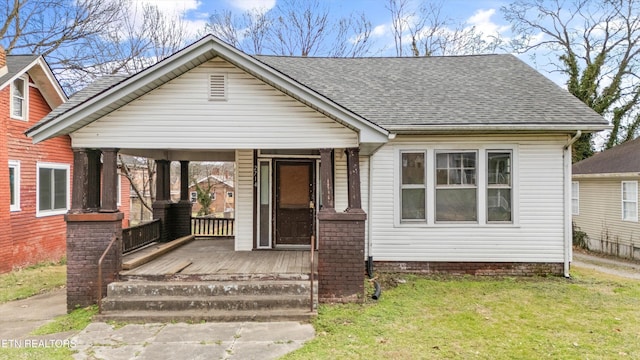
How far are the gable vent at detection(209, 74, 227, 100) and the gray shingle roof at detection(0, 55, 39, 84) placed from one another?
7.37 meters

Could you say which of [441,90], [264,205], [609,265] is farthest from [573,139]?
[264,205]

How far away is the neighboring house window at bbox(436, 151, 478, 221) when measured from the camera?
26.0ft

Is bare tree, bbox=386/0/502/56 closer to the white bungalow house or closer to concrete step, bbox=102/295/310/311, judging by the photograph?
the white bungalow house

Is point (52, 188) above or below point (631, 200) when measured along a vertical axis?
above

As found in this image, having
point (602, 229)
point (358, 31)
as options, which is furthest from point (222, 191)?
point (602, 229)

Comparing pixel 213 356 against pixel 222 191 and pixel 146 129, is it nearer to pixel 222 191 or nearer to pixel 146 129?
pixel 146 129

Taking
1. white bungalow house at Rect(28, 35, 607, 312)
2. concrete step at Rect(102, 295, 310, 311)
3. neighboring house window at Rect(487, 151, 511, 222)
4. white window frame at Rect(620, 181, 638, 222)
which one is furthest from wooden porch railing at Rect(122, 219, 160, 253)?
white window frame at Rect(620, 181, 638, 222)

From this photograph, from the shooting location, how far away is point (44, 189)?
11.4 meters

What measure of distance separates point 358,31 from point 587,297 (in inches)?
751

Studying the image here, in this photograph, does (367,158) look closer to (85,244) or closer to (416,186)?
(416,186)

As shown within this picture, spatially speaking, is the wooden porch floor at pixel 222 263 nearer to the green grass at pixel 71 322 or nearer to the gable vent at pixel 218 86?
the green grass at pixel 71 322

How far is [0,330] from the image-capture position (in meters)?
5.35

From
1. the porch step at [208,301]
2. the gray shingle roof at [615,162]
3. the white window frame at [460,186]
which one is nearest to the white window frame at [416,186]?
the white window frame at [460,186]

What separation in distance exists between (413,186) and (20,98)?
1133 centimetres
